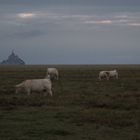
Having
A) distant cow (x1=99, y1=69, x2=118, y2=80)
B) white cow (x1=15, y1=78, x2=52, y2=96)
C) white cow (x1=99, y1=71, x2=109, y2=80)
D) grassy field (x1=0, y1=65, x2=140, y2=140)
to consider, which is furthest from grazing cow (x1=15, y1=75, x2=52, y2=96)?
Result: white cow (x1=99, y1=71, x2=109, y2=80)

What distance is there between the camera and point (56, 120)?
16.2m

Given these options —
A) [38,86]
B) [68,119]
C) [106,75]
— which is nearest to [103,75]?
[106,75]

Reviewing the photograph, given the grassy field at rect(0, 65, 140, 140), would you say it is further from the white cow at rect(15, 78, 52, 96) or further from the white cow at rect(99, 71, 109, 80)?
the white cow at rect(99, 71, 109, 80)

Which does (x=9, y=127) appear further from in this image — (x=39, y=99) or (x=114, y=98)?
(x=114, y=98)

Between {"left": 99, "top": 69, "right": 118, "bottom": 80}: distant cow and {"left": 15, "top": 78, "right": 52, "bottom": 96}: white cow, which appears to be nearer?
{"left": 15, "top": 78, "right": 52, "bottom": 96}: white cow

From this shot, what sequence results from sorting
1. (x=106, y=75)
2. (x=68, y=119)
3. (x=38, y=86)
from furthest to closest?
(x=106, y=75) → (x=38, y=86) → (x=68, y=119)

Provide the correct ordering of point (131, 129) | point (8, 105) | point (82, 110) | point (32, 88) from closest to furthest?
point (131, 129)
point (82, 110)
point (8, 105)
point (32, 88)

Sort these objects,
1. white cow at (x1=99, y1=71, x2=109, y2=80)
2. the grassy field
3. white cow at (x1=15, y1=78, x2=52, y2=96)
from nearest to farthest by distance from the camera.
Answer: the grassy field → white cow at (x1=15, y1=78, x2=52, y2=96) → white cow at (x1=99, y1=71, x2=109, y2=80)

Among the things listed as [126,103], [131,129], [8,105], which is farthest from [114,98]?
[131,129]

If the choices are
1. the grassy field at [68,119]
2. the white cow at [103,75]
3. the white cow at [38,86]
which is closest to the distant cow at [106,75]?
the white cow at [103,75]

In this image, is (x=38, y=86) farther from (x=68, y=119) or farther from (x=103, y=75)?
(x=103, y=75)

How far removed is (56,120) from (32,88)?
10002 mm

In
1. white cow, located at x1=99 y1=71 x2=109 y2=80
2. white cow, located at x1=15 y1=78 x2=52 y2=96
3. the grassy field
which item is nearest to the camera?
the grassy field

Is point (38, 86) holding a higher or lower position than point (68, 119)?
higher
